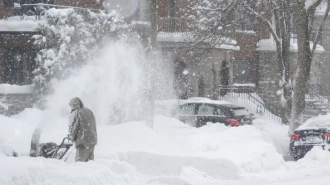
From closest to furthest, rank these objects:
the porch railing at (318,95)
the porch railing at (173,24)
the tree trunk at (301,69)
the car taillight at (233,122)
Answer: the car taillight at (233,122)
the tree trunk at (301,69)
the porch railing at (173,24)
the porch railing at (318,95)

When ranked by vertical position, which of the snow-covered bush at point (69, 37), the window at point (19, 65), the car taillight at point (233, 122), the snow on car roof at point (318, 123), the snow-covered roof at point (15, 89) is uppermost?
the snow-covered bush at point (69, 37)

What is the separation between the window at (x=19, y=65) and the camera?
24500 mm

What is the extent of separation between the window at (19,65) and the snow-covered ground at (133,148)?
398cm

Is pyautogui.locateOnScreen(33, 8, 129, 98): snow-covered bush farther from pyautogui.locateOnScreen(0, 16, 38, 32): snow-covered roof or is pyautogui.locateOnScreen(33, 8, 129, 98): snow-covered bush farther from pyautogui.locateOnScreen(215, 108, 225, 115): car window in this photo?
pyautogui.locateOnScreen(215, 108, 225, 115): car window

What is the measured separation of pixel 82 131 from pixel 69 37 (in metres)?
10.1

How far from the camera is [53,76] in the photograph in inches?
798

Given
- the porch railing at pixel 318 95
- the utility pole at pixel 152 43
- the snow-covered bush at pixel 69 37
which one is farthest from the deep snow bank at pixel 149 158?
the porch railing at pixel 318 95

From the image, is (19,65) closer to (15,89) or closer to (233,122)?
(15,89)

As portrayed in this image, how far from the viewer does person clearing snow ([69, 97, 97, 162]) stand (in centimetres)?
1014

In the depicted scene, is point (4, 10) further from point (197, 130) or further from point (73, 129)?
point (73, 129)

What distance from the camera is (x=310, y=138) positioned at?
47.5 feet

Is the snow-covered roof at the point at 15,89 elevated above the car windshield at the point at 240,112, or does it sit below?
above

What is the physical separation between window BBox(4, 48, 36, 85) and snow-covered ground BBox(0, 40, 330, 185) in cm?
398

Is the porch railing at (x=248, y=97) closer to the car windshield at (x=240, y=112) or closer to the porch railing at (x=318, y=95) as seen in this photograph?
the porch railing at (x=318, y=95)
